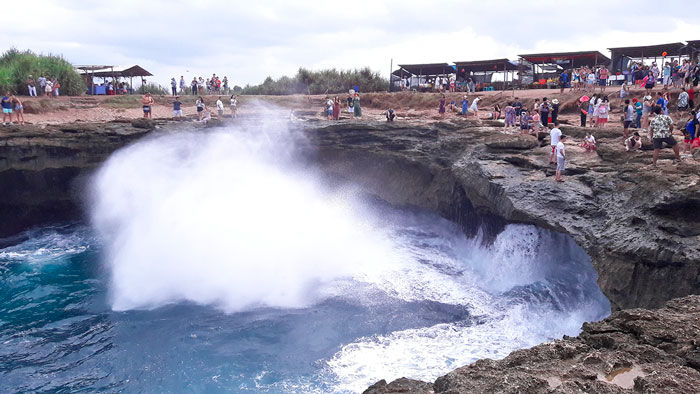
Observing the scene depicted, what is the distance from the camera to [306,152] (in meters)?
21.3

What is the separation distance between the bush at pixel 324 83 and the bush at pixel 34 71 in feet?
34.6

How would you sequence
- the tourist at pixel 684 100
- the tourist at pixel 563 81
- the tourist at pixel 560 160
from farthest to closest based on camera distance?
the tourist at pixel 563 81 → the tourist at pixel 684 100 → the tourist at pixel 560 160

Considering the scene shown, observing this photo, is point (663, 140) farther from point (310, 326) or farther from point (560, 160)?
point (310, 326)

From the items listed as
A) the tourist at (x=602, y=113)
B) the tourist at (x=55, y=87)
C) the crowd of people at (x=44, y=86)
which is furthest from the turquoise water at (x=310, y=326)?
the tourist at (x=55, y=87)

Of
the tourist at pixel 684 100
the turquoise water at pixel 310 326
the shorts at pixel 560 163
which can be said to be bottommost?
the turquoise water at pixel 310 326

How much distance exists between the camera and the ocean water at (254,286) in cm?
1074

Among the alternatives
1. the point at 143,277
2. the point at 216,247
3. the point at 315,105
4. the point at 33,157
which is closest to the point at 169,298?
the point at 143,277

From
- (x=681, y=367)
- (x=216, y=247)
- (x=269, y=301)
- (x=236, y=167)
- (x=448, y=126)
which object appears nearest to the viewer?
(x=681, y=367)

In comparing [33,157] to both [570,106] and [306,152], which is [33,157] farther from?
[570,106]

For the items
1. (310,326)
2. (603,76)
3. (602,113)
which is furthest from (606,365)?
(603,76)

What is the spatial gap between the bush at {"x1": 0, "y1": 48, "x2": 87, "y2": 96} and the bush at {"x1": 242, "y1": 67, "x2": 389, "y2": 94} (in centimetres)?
1055

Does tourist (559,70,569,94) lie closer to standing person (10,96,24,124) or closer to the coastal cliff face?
the coastal cliff face

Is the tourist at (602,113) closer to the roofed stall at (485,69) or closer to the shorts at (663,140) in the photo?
the shorts at (663,140)

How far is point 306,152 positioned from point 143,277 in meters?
8.64
